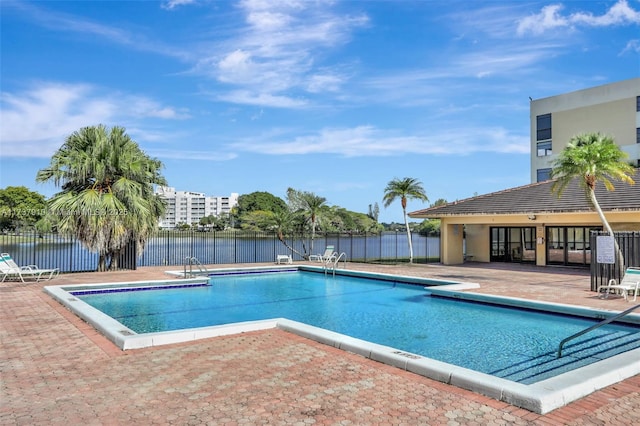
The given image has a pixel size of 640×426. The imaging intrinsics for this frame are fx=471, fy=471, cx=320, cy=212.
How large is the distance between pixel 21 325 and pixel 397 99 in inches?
661

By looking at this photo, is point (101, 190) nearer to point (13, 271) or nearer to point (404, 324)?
point (13, 271)

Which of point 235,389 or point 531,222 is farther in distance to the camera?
point 531,222

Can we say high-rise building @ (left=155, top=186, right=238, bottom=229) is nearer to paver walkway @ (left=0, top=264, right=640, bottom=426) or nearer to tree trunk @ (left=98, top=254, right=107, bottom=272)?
tree trunk @ (left=98, top=254, right=107, bottom=272)

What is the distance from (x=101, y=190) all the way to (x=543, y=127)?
36512mm

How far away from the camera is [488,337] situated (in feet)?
30.3

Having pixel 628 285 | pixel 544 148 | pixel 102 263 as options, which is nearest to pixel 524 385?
pixel 628 285

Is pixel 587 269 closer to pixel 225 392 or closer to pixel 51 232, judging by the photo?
pixel 225 392

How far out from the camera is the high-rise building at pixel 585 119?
1378 inches

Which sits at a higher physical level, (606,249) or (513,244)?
(606,249)

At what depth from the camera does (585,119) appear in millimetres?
37906

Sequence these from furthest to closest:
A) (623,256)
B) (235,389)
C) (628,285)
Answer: (623,256) < (628,285) < (235,389)

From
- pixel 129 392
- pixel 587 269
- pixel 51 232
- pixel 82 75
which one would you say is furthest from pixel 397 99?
pixel 129 392

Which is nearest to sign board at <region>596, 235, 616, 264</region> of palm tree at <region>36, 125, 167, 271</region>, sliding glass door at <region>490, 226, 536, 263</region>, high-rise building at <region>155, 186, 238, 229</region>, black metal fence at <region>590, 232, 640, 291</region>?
black metal fence at <region>590, 232, 640, 291</region>

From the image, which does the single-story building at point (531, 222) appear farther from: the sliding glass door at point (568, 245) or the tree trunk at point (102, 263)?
the tree trunk at point (102, 263)
